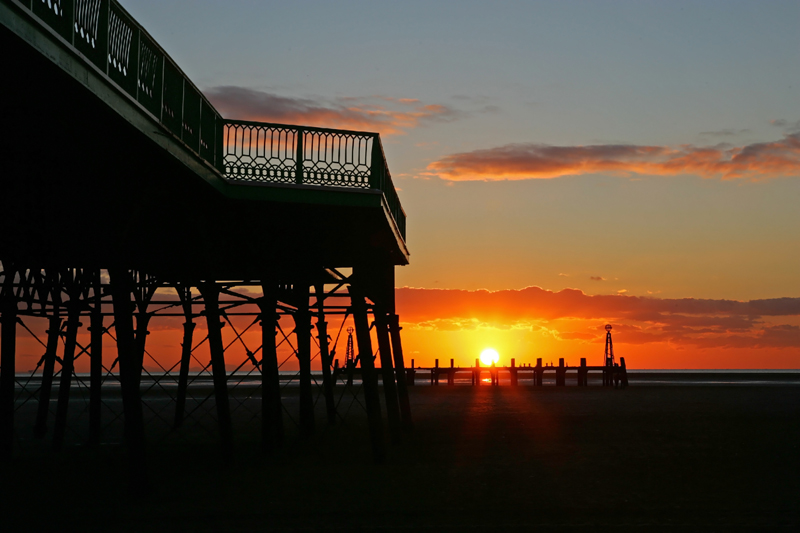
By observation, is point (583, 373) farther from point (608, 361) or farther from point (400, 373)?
point (400, 373)

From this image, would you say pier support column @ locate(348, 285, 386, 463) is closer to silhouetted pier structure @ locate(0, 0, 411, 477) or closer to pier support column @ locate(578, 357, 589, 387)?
silhouetted pier structure @ locate(0, 0, 411, 477)

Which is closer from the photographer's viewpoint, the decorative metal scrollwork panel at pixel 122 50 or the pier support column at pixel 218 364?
the decorative metal scrollwork panel at pixel 122 50

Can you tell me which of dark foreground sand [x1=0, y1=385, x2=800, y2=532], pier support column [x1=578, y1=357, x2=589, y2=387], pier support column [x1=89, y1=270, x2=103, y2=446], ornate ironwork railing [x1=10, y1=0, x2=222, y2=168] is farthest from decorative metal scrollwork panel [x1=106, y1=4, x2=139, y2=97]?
pier support column [x1=578, y1=357, x2=589, y2=387]

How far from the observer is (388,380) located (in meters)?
20.5

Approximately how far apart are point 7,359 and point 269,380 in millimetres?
5663

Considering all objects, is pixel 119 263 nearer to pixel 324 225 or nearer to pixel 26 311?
pixel 324 225

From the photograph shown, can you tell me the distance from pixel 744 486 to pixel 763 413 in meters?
17.1

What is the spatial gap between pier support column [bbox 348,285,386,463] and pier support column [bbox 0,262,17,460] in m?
6.92

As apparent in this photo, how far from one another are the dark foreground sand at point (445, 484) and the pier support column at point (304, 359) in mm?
443

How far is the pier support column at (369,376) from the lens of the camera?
53.3 feet

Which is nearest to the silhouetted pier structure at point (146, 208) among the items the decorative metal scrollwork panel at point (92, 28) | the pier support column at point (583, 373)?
the decorative metal scrollwork panel at point (92, 28)

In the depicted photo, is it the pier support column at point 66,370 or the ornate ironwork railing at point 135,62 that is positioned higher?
the ornate ironwork railing at point 135,62

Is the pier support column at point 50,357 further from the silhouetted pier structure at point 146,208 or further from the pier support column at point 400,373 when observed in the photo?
the pier support column at point 400,373

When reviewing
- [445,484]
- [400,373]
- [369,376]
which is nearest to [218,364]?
[369,376]
